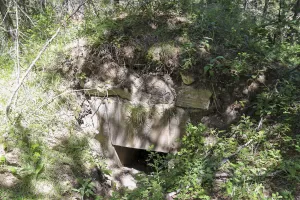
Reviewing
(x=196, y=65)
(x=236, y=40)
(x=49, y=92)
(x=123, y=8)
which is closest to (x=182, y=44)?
(x=196, y=65)

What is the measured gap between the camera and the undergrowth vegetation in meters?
3.23

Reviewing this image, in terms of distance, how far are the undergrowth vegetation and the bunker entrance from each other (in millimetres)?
868

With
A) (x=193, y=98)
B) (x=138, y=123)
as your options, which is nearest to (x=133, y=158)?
(x=138, y=123)

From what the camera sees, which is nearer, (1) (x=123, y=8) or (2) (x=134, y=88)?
(2) (x=134, y=88)

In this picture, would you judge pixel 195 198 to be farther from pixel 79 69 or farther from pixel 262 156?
pixel 79 69

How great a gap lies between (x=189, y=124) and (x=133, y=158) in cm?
251

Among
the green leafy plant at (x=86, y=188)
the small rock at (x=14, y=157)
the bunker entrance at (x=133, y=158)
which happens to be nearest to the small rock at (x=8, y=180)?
the small rock at (x=14, y=157)

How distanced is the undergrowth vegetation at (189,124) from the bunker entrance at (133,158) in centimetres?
87

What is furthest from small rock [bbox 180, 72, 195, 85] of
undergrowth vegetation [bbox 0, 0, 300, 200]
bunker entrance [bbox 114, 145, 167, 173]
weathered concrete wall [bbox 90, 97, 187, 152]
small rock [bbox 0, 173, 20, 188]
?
small rock [bbox 0, 173, 20, 188]

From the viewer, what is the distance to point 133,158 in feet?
19.4

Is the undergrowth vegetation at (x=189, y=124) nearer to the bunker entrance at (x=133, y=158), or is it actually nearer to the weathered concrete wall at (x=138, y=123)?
the weathered concrete wall at (x=138, y=123)

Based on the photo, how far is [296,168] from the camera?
3.07m

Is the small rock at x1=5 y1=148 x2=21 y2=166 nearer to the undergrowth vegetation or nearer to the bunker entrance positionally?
the undergrowth vegetation

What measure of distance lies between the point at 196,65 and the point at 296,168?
7.73 feet
